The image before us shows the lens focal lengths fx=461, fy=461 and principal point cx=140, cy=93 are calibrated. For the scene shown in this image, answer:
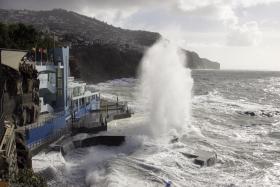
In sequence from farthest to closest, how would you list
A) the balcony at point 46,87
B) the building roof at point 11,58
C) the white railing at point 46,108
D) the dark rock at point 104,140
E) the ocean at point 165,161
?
the balcony at point 46,87 < the white railing at point 46,108 < the dark rock at point 104,140 < the building roof at point 11,58 < the ocean at point 165,161


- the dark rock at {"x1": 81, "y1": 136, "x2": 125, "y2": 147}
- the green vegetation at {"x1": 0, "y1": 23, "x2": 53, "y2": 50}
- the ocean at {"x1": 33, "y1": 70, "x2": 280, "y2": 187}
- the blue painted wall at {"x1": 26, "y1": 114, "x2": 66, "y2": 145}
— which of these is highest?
the green vegetation at {"x1": 0, "y1": 23, "x2": 53, "y2": 50}

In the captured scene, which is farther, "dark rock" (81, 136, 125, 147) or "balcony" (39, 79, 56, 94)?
"balcony" (39, 79, 56, 94)

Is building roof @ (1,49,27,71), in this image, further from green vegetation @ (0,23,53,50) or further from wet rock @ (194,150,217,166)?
green vegetation @ (0,23,53,50)

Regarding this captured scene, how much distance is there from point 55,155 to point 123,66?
12096 centimetres

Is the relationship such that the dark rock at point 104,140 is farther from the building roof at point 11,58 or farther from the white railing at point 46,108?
the building roof at point 11,58

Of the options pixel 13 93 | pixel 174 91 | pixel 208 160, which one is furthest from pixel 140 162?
pixel 174 91

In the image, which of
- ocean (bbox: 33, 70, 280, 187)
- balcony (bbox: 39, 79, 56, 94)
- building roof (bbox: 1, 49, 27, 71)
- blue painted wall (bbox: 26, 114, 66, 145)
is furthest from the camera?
balcony (bbox: 39, 79, 56, 94)

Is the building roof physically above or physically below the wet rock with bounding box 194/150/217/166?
above

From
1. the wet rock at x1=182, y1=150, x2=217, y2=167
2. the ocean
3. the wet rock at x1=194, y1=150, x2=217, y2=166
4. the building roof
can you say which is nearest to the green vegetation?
the ocean

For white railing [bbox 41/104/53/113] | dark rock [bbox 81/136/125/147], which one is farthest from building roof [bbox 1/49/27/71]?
dark rock [bbox 81/136/125/147]

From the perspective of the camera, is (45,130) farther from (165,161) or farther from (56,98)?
(165,161)

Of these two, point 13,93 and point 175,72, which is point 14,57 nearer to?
point 13,93

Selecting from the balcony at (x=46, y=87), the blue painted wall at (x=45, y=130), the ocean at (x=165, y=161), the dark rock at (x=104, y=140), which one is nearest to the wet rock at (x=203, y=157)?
the ocean at (x=165, y=161)

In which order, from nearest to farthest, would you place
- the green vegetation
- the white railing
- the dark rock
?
1. the dark rock
2. the white railing
3. the green vegetation
